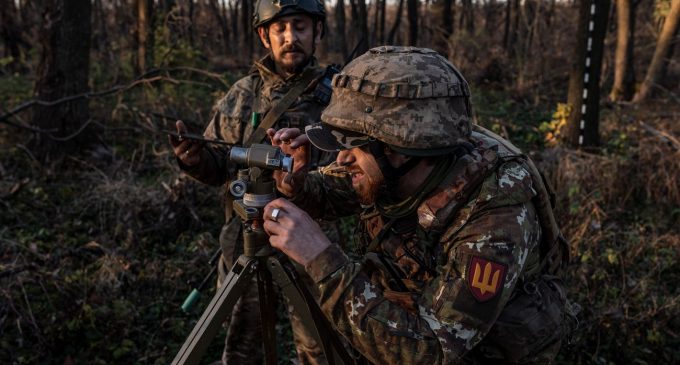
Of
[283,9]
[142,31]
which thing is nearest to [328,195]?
[283,9]

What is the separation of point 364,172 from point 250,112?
4.51 feet

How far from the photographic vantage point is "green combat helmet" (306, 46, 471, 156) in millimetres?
1862

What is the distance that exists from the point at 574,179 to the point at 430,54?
4224 mm

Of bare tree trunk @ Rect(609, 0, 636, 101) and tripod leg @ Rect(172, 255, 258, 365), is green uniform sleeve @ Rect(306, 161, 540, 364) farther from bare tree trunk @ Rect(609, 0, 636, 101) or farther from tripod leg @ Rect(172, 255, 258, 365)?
bare tree trunk @ Rect(609, 0, 636, 101)

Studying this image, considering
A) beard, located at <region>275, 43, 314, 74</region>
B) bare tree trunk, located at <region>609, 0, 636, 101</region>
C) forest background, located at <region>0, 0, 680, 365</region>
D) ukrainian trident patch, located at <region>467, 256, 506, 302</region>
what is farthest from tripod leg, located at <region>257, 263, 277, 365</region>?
bare tree trunk, located at <region>609, 0, 636, 101</region>

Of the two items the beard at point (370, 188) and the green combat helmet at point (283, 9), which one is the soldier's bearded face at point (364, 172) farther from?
the green combat helmet at point (283, 9)

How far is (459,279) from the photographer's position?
1699 mm

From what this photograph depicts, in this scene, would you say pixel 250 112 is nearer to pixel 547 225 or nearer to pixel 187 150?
pixel 187 150

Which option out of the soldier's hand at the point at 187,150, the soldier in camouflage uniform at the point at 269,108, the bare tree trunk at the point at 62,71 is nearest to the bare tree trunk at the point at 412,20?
the bare tree trunk at the point at 62,71

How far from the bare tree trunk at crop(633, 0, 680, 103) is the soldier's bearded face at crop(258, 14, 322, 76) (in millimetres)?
9705

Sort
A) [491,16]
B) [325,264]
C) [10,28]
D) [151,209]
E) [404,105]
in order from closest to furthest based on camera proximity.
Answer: [325,264] < [404,105] < [151,209] < [10,28] < [491,16]

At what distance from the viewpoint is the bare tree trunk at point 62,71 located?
643 cm

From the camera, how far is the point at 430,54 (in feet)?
6.48

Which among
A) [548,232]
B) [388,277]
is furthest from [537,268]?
[388,277]
